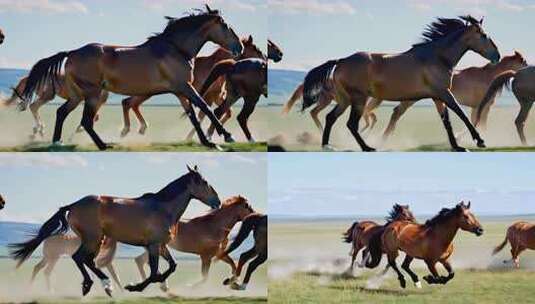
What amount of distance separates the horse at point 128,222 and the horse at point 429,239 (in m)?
1.09

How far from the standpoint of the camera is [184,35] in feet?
25.9

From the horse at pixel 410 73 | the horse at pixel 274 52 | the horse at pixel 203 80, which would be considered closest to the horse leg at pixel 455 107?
the horse at pixel 410 73

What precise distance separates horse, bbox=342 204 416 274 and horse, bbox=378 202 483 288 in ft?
0.13

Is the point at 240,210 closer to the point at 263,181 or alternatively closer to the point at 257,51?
the point at 263,181

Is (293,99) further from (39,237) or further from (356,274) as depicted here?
(39,237)

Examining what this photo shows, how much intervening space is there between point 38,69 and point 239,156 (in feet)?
4.15

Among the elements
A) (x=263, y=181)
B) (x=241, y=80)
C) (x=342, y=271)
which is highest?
(x=241, y=80)

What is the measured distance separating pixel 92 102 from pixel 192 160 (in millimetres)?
673

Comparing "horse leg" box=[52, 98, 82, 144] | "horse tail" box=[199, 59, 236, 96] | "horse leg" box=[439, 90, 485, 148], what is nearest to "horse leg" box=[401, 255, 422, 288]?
"horse leg" box=[439, 90, 485, 148]

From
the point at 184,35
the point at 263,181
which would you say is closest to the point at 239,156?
the point at 263,181

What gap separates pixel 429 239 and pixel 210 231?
131 cm

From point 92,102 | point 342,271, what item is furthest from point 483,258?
point 92,102

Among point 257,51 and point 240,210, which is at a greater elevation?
point 257,51

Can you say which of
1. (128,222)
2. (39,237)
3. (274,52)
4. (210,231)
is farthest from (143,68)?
(39,237)
